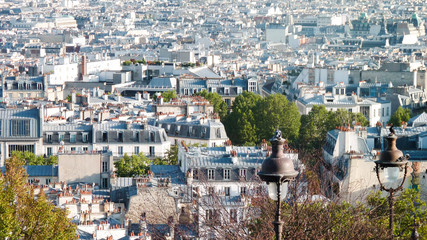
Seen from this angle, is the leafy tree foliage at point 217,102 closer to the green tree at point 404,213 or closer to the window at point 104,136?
the window at point 104,136

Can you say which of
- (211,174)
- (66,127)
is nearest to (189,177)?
(211,174)

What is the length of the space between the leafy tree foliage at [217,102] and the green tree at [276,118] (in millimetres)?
4242

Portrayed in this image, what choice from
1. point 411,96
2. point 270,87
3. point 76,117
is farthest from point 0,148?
point 270,87

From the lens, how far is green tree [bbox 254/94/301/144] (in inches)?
1935

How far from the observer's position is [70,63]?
7931 cm

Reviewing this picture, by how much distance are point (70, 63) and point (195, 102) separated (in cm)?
2951

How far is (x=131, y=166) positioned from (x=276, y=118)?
13.1 meters

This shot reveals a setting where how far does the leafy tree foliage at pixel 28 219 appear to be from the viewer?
2189 centimetres

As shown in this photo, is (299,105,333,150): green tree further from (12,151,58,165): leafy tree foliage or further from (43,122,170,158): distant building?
(12,151,58,165): leafy tree foliage

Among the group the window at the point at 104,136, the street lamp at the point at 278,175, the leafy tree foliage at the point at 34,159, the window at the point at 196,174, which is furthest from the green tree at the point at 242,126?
the street lamp at the point at 278,175

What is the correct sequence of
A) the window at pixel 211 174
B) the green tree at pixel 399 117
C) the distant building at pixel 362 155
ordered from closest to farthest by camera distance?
the distant building at pixel 362 155
the window at pixel 211 174
the green tree at pixel 399 117

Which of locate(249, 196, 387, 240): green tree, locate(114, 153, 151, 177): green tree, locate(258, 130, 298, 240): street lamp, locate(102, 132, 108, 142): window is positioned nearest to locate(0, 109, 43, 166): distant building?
locate(102, 132, 108, 142): window

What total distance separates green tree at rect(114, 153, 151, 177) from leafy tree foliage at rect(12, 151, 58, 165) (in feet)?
6.94

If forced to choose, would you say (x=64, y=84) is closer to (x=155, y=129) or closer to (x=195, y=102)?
(x=195, y=102)
